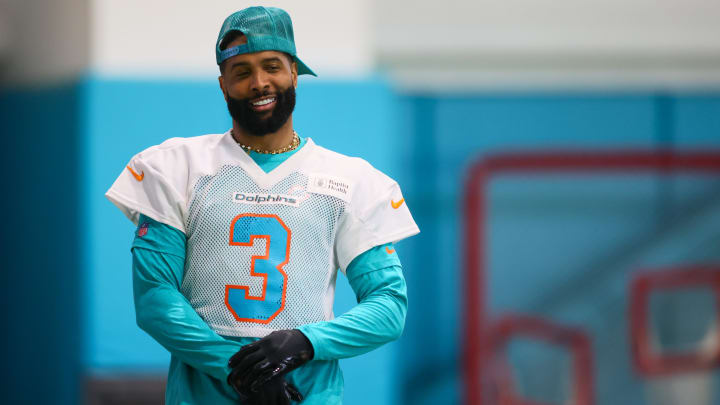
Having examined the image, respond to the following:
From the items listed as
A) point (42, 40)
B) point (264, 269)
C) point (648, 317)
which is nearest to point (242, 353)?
point (264, 269)

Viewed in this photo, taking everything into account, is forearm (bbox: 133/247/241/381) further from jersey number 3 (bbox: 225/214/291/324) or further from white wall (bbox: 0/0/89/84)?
white wall (bbox: 0/0/89/84)

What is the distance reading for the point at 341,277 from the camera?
4.69 ft

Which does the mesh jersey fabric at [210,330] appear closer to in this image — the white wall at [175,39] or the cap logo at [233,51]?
the cap logo at [233,51]

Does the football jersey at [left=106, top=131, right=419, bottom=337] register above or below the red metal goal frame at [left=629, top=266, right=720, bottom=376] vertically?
above

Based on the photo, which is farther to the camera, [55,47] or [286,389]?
[55,47]

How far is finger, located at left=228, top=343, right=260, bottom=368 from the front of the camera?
1169 mm

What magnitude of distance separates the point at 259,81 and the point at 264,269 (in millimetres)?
247

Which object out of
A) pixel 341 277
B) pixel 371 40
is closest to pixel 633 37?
pixel 371 40

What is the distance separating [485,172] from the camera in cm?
407

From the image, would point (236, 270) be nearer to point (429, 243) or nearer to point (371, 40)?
point (429, 243)

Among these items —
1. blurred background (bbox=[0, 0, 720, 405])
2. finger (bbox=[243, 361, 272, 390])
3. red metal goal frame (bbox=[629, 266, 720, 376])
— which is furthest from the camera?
red metal goal frame (bbox=[629, 266, 720, 376])

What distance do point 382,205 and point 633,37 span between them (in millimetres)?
3592

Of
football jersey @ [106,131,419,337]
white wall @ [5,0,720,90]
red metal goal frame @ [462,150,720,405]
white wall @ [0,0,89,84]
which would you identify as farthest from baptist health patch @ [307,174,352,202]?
white wall @ [5,0,720,90]

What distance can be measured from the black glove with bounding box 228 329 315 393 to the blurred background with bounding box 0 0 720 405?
174cm
